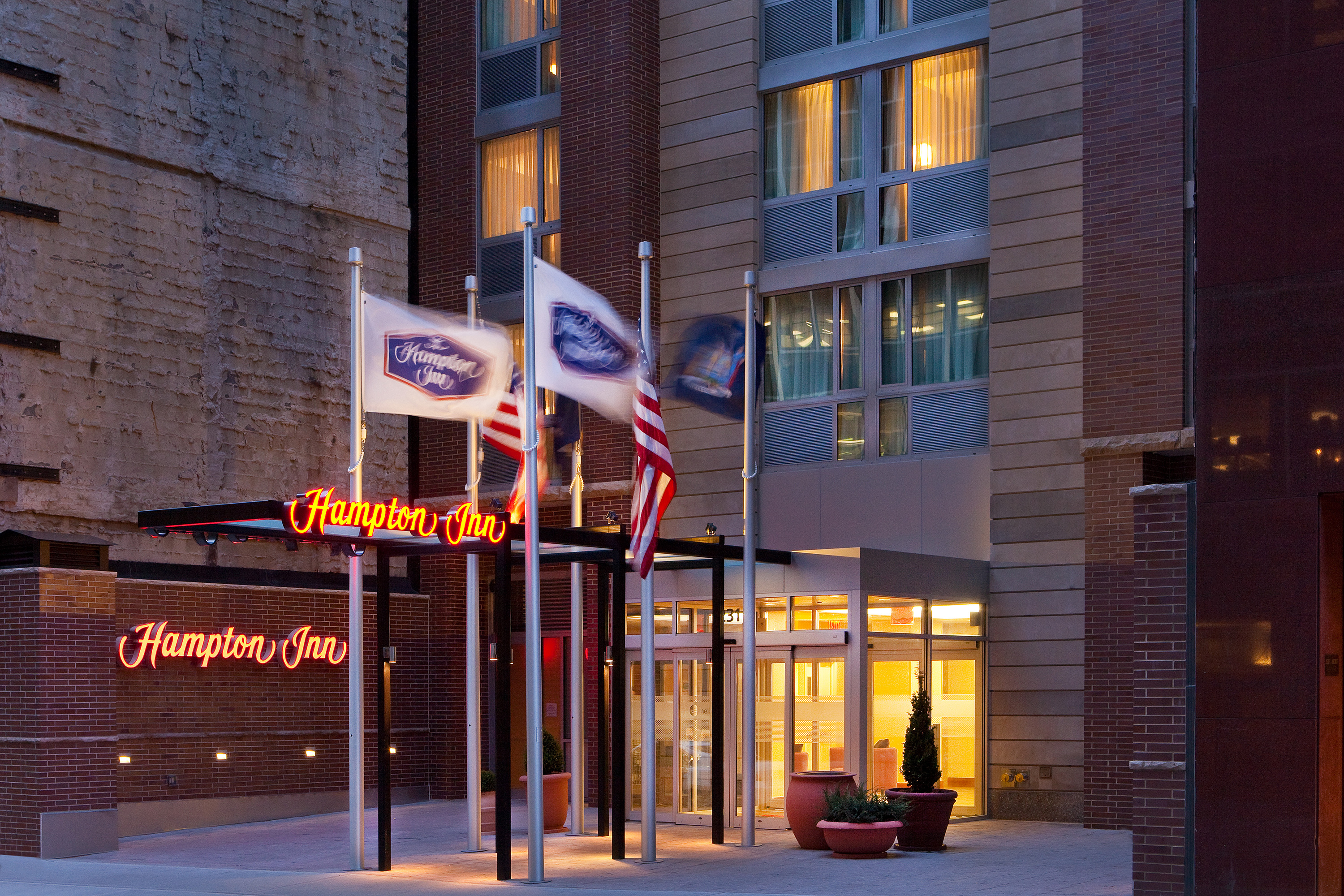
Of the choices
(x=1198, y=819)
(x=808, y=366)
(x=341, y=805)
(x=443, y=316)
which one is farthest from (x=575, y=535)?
(x=341, y=805)

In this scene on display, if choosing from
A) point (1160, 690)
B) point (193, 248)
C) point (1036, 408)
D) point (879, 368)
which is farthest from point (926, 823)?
point (193, 248)

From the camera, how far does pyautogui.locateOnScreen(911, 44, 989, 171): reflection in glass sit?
23922 millimetres

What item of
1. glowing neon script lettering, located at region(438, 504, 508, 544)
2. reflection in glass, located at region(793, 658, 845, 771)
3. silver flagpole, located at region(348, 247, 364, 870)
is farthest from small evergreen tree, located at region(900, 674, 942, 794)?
silver flagpole, located at region(348, 247, 364, 870)

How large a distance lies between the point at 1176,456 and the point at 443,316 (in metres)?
10.5

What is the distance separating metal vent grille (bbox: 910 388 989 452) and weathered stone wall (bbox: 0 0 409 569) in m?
9.76

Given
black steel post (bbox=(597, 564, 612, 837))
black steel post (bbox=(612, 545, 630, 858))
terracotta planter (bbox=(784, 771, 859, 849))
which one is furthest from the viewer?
black steel post (bbox=(597, 564, 612, 837))

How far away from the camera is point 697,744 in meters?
21.7

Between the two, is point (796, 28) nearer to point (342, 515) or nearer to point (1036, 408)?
point (1036, 408)

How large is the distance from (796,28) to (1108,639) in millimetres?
11192

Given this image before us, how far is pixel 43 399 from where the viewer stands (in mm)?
22719

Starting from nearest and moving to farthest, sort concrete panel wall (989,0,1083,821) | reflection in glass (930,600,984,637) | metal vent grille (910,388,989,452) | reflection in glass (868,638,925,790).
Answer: reflection in glass (868,638,925,790) → concrete panel wall (989,0,1083,821) → reflection in glass (930,600,984,637) → metal vent grille (910,388,989,452)

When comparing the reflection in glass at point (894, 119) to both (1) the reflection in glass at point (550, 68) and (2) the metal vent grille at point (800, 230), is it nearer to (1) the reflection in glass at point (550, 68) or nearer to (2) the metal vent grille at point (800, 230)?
(2) the metal vent grille at point (800, 230)

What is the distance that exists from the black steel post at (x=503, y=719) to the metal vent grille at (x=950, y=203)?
10.2 metres

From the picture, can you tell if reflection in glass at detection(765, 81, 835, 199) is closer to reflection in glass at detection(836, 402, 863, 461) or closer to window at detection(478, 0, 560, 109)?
reflection in glass at detection(836, 402, 863, 461)
